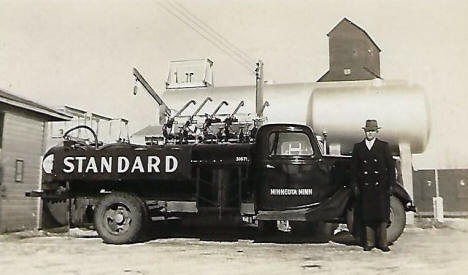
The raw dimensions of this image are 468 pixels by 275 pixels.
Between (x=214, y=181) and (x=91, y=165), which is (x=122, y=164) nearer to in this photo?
(x=91, y=165)

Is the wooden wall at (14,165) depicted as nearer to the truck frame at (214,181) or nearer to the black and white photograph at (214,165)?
the black and white photograph at (214,165)

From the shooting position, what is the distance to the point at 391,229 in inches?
231

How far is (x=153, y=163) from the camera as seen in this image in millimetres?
5910

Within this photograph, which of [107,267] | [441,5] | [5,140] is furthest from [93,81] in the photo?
[441,5]

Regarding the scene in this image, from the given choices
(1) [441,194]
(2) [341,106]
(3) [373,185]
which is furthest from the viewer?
(1) [441,194]

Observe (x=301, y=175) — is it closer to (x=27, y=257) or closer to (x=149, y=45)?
(x=149, y=45)

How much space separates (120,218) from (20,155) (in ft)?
10.3

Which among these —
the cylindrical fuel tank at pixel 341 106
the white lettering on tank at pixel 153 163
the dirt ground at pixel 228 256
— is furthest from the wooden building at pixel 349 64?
the white lettering on tank at pixel 153 163

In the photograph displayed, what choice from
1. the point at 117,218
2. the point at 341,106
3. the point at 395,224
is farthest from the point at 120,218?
the point at 341,106

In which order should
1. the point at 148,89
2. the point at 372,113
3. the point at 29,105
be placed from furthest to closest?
the point at 372,113
the point at 29,105
the point at 148,89

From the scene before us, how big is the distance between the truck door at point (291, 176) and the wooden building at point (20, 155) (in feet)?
13.8

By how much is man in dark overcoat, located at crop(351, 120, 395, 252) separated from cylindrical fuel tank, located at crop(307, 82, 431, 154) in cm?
361

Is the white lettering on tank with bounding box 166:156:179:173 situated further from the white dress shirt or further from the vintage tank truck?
the white dress shirt

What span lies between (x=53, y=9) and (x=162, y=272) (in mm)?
2976
